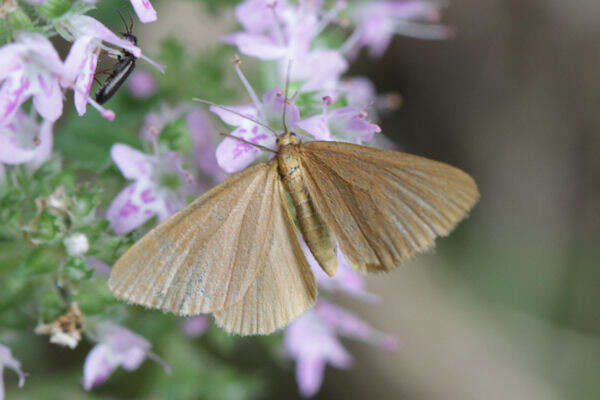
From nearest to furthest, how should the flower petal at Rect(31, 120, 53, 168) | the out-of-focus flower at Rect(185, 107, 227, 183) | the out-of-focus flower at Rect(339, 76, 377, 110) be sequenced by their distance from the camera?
the flower petal at Rect(31, 120, 53, 168) → the out-of-focus flower at Rect(339, 76, 377, 110) → the out-of-focus flower at Rect(185, 107, 227, 183)

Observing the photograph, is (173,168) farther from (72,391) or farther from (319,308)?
(72,391)

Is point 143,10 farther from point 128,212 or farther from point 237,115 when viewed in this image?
point 128,212

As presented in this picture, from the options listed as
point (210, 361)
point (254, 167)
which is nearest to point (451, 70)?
point (210, 361)

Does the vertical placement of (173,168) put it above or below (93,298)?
above

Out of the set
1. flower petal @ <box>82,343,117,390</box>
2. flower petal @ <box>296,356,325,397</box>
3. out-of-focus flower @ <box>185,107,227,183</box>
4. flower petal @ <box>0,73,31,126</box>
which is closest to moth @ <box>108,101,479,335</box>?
flower petal @ <box>0,73,31,126</box>

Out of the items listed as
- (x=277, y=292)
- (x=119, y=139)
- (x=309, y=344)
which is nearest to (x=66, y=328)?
(x=277, y=292)

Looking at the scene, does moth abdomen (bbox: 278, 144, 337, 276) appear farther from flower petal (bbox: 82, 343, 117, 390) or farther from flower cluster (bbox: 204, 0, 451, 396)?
flower petal (bbox: 82, 343, 117, 390)

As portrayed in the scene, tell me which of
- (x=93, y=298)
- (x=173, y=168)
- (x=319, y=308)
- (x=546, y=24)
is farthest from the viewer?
(x=546, y=24)
